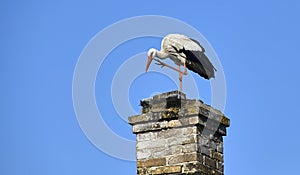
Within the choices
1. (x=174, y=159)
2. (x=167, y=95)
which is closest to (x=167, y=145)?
(x=174, y=159)

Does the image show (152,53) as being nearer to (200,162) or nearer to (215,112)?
(215,112)

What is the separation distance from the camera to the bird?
8.04 metres

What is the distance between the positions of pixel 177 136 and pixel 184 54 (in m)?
1.38

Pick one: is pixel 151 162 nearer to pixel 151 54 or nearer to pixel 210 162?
pixel 210 162

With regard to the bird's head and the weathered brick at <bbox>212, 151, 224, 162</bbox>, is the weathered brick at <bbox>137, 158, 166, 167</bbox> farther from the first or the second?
the bird's head

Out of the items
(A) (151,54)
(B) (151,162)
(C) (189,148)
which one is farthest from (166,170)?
(A) (151,54)

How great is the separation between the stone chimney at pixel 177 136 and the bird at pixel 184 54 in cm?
64

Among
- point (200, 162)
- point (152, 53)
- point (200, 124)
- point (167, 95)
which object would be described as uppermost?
point (152, 53)

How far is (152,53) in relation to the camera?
8.02 meters

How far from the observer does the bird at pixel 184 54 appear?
8039 millimetres

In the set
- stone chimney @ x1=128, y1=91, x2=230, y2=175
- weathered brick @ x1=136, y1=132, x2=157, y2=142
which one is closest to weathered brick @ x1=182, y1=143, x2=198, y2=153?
stone chimney @ x1=128, y1=91, x2=230, y2=175

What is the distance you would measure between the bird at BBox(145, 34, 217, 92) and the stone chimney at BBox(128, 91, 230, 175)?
0.64 meters

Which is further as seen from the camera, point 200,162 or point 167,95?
point 167,95

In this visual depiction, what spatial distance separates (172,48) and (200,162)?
6.06 feet
